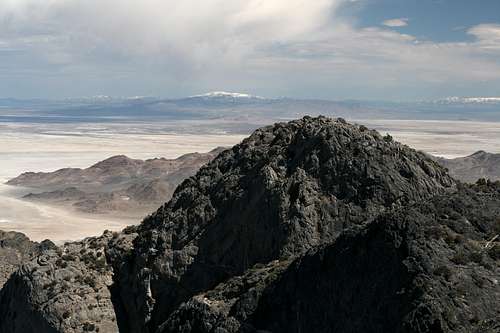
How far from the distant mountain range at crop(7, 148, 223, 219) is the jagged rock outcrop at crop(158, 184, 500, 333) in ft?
203

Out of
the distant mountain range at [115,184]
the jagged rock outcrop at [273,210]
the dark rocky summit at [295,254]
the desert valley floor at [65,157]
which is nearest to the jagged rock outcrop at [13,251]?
the dark rocky summit at [295,254]

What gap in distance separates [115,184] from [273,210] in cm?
9039

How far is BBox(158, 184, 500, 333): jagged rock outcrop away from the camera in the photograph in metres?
10.4

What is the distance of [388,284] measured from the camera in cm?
1112

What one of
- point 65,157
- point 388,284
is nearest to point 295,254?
point 388,284

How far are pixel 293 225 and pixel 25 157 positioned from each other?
137 meters

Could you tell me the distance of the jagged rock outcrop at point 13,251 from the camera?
28.5 metres

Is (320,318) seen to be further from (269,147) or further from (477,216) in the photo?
(269,147)

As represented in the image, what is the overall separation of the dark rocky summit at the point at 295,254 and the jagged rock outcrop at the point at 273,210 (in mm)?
Answer: 36

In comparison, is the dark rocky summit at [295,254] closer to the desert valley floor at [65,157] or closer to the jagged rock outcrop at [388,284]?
the jagged rock outcrop at [388,284]

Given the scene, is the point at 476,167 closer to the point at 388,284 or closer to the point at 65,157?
the point at 65,157

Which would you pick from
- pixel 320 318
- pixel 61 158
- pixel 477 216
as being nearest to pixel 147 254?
pixel 320 318

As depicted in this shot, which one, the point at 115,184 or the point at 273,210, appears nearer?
the point at 273,210

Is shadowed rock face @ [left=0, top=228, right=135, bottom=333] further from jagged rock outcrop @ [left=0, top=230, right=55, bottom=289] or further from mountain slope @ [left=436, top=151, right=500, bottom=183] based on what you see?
mountain slope @ [left=436, top=151, right=500, bottom=183]
